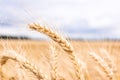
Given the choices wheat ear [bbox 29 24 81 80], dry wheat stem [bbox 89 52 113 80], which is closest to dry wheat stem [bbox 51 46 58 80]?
wheat ear [bbox 29 24 81 80]

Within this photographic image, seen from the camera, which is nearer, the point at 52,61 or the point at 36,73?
the point at 36,73

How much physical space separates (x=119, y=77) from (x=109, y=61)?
315 millimetres

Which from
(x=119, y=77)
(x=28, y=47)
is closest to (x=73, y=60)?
(x=28, y=47)

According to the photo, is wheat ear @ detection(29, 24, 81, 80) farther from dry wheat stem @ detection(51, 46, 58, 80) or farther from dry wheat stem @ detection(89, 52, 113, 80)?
dry wheat stem @ detection(89, 52, 113, 80)

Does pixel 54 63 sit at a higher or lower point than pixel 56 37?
lower

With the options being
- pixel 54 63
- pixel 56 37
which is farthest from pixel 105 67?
pixel 56 37

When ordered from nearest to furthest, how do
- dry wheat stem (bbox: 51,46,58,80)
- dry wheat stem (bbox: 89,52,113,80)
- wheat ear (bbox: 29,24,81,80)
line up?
wheat ear (bbox: 29,24,81,80) < dry wheat stem (bbox: 51,46,58,80) < dry wheat stem (bbox: 89,52,113,80)

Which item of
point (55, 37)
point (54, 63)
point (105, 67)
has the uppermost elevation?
point (55, 37)

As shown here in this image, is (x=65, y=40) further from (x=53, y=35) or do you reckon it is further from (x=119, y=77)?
(x=119, y=77)

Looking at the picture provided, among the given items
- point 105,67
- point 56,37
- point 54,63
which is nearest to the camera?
point 56,37

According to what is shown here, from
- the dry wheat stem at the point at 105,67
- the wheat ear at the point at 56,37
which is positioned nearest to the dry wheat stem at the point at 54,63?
the wheat ear at the point at 56,37

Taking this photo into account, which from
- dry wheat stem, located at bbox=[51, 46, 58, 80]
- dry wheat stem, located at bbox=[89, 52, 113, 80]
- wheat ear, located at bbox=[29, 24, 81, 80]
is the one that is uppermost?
wheat ear, located at bbox=[29, 24, 81, 80]

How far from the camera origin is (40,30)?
177 centimetres

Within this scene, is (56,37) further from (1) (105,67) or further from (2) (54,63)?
(1) (105,67)
